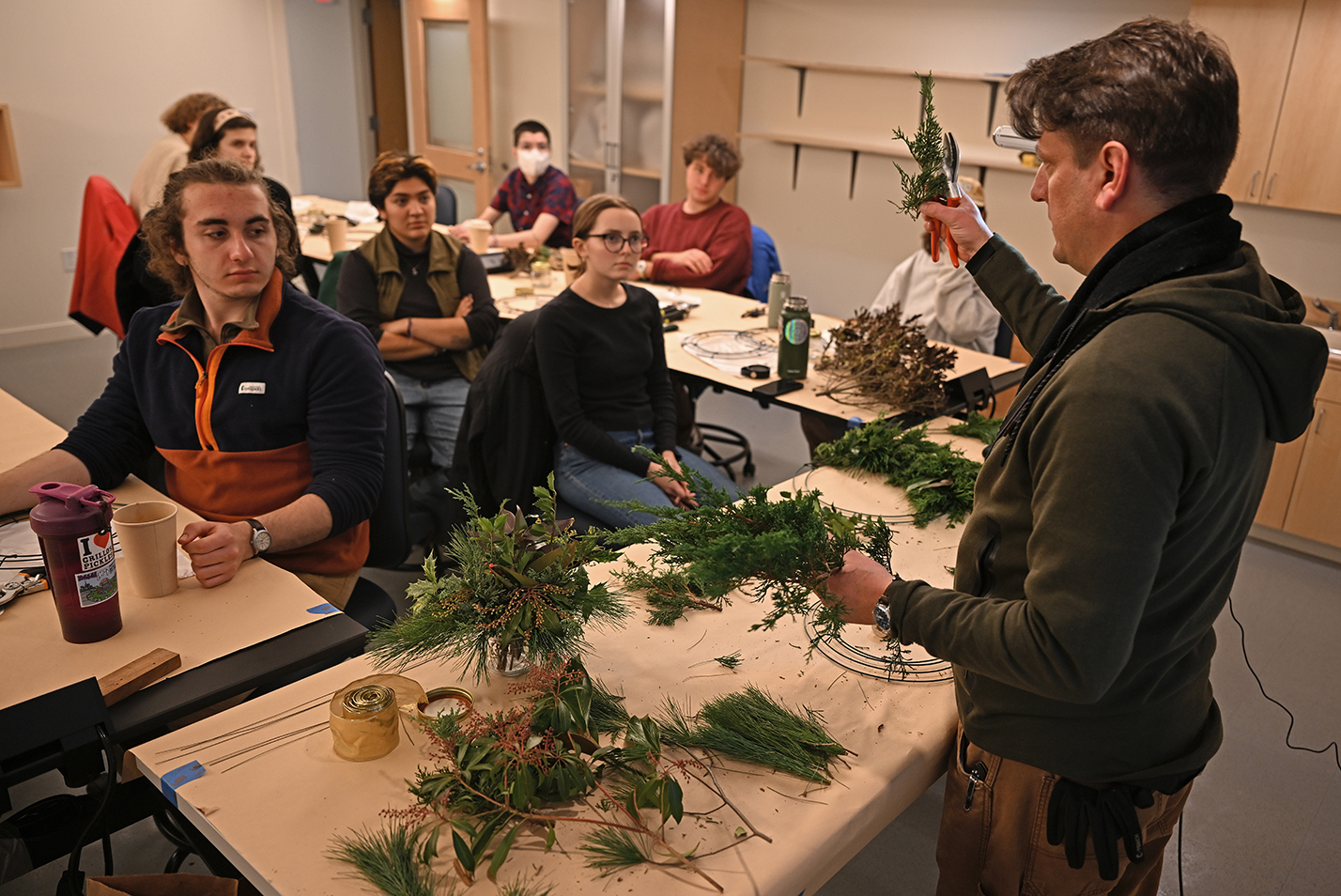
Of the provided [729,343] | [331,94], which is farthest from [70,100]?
[729,343]

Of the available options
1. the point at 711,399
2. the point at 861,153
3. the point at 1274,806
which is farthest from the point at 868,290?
the point at 1274,806

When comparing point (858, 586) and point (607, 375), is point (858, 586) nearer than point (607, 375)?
Yes

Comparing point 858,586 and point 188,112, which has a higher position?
point 188,112

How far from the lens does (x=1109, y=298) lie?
1.08 meters

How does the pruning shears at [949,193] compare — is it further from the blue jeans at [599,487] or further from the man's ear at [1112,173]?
the blue jeans at [599,487]

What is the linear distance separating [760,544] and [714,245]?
11.5 ft

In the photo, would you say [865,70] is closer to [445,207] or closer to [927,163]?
[445,207]

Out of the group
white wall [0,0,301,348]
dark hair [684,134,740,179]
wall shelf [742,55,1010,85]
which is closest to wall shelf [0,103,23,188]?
white wall [0,0,301,348]

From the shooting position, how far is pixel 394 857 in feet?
3.53

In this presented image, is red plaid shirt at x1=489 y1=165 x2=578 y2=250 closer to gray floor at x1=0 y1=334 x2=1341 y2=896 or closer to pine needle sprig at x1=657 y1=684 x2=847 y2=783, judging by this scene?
gray floor at x1=0 y1=334 x2=1341 y2=896

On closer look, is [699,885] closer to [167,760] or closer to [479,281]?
[167,760]

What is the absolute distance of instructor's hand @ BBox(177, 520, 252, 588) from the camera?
166 cm

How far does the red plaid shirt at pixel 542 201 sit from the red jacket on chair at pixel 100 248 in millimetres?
1923

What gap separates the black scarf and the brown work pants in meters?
0.49
